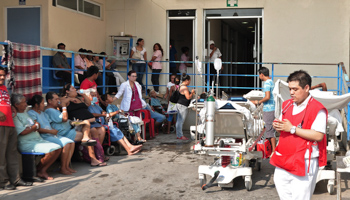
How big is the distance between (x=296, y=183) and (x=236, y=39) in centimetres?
1694

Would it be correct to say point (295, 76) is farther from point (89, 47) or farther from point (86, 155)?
point (89, 47)

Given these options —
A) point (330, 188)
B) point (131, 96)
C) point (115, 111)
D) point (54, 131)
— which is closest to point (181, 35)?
point (131, 96)

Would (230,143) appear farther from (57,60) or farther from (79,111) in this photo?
(57,60)

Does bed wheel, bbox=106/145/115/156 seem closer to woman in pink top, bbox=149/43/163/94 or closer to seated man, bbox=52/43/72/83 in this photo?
seated man, bbox=52/43/72/83

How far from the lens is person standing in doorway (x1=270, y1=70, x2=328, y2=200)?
3691 mm

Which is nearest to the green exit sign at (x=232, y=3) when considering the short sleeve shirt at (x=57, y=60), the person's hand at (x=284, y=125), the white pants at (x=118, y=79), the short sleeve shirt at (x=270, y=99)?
the white pants at (x=118, y=79)

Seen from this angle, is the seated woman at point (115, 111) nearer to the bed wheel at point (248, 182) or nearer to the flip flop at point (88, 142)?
the flip flop at point (88, 142)

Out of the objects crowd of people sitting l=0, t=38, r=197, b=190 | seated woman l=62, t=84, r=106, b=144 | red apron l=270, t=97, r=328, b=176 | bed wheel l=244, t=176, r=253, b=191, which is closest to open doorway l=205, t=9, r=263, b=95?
crowd of people sitting l=0, t=38, r=197, b=190

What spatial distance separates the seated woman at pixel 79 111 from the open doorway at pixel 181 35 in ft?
21.7

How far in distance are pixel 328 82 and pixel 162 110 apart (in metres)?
4.83

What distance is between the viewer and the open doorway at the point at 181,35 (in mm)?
13836

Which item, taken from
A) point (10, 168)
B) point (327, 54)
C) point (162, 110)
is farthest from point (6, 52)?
point (327, 54)

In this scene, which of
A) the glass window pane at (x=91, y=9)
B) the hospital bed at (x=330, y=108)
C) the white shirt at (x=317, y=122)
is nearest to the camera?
the white shirt at (x=317, y=122)

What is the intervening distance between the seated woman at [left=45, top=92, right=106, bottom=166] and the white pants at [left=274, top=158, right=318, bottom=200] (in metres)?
4.14
